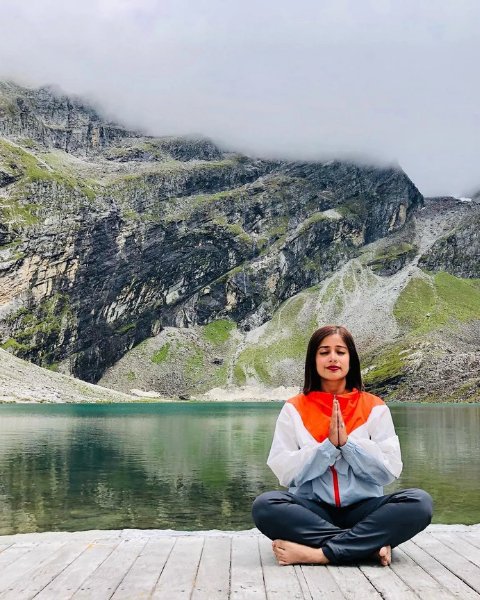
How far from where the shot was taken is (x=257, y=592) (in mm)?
6820

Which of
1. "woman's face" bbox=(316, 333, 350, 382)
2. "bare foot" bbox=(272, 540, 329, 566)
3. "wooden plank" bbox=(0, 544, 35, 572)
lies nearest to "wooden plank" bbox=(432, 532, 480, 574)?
"bare foot" bbox=(272, 540, 329, 566)

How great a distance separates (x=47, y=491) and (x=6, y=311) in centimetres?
18554

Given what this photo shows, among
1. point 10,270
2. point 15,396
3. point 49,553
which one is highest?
point 10,270

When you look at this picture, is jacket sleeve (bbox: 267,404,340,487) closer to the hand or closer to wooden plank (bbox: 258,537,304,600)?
the hand

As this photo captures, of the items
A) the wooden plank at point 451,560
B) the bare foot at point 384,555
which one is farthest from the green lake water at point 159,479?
the bare foot at point 384,555

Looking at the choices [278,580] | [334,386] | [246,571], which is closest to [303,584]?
[278,580]

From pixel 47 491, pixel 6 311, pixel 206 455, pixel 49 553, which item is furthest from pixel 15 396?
pixel 49 553

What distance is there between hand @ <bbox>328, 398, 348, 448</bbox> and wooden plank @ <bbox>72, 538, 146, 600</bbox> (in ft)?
10.5

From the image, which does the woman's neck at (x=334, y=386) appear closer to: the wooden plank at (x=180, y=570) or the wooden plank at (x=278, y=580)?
the wooden plank at (x=278, y=580)

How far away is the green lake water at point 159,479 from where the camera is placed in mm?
22469

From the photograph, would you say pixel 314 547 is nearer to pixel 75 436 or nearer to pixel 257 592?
pixel 257 592

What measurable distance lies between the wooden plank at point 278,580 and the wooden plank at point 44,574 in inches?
105

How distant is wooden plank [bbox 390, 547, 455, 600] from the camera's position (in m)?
6.67

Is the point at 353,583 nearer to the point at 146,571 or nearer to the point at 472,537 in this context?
the point at 146,571
